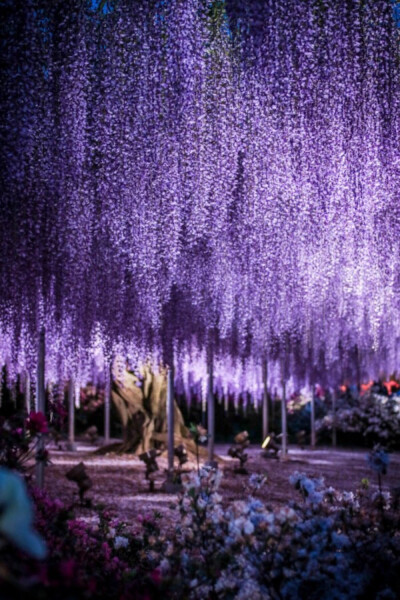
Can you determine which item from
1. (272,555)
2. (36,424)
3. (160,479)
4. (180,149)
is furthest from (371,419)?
(272,555)

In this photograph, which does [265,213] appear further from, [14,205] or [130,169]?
[14,205]

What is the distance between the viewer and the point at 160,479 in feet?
31.3

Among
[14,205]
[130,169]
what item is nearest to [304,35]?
[130,169]

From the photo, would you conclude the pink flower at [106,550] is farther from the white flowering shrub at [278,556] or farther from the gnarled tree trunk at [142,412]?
the gnarled tree trunk at [142,412]

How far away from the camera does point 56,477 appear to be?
9.38 metres

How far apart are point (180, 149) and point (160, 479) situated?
5525 millimetres

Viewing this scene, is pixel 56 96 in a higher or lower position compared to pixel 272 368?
higher

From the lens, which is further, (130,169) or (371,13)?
(130,169)

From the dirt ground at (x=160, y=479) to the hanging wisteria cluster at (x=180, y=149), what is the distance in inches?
70.3

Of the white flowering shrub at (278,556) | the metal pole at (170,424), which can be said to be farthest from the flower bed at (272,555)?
the metal pole at (170,424)

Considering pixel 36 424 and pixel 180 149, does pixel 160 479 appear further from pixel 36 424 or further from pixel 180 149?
pixel 36 424

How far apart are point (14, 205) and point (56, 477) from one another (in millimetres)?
4939

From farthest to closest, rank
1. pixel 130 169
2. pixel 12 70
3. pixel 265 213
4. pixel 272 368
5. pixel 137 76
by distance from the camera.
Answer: pixel 272 368 < pixel 265 213 < pixel 130 169 < pixel 137 76 < pixel 12 70

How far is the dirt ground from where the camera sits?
694 centimetres
